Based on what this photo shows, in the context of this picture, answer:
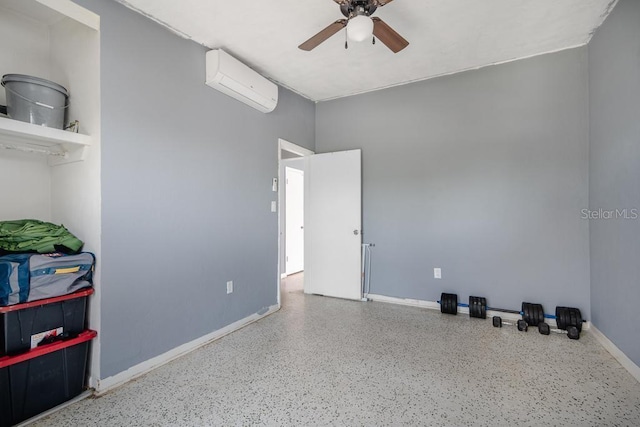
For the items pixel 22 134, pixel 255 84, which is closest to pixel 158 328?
pixel 22 134

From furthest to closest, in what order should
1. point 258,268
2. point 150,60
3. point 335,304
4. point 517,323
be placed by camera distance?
point 335,304 → point 258,268 → point 517,323 → point 150,60

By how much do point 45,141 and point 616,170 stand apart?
4248 millimetres

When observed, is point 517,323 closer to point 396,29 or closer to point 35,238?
point 396,29

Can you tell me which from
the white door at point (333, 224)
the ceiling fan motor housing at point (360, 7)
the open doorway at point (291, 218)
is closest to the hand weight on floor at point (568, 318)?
the white door at point (333, 224)

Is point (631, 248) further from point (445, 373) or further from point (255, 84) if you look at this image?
point (255, 84)

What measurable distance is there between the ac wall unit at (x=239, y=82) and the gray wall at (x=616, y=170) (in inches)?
119

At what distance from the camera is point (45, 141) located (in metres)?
2.06

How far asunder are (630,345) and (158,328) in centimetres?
354

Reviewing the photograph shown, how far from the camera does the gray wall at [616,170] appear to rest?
2125 mm

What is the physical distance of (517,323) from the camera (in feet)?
9.87

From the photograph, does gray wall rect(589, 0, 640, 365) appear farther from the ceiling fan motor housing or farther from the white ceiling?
the ceiling fan motor housing

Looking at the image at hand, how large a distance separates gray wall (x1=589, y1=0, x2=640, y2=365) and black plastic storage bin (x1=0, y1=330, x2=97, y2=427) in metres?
3.77

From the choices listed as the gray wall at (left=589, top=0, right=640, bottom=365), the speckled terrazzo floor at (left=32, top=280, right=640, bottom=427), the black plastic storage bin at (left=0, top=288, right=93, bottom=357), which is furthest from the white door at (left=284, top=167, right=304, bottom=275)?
the gray wall at (left=589, top=0, right=640, bottom=365)

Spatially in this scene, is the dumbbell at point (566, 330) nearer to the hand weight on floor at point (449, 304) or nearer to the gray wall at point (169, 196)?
the hand weight on floor at point (449, 304)
